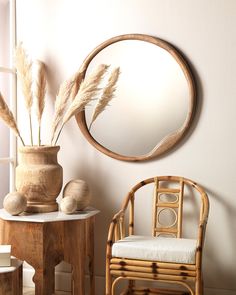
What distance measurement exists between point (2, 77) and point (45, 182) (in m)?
0.99

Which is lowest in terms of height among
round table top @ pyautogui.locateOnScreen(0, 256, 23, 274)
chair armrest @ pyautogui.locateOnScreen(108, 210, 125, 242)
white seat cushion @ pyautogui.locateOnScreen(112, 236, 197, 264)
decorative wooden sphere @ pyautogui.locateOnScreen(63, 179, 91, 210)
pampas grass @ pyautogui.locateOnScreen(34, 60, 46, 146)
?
round table top @ pyautogui.locateOnScreen(0, 256, 23, 274)

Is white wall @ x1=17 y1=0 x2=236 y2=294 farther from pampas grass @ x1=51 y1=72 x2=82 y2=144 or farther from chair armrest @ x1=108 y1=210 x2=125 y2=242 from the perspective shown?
chair armrest @ x1=108 y1=210 x2=125 y2=242

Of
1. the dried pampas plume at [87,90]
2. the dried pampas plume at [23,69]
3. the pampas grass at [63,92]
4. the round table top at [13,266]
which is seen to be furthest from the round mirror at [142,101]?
the round table top at [13,266]

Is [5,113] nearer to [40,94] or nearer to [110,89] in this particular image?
[40,94]

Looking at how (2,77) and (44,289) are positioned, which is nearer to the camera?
(44,289)

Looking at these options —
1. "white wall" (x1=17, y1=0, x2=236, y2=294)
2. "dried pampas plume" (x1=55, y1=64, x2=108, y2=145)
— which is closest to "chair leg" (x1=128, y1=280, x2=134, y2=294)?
"white wall" (x1=17, y1=0, x2=236, y2=294)

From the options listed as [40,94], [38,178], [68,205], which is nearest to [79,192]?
[68,205]

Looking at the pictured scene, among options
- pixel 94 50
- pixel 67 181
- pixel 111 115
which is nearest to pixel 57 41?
pixel 94 50

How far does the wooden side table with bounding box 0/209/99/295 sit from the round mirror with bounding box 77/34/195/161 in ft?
1.94

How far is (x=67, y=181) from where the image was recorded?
12.6 ft

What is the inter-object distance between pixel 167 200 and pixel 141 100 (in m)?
0.68

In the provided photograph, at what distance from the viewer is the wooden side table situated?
3213 mm

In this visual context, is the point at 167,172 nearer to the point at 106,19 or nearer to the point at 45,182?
the point at 45,182

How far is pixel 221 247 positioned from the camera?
11.3 ft
